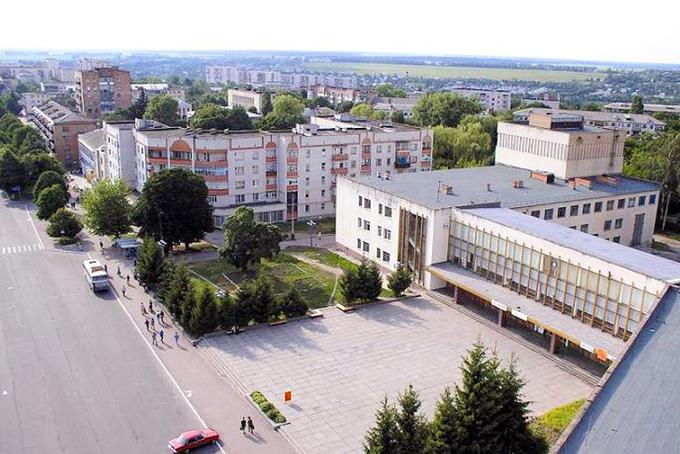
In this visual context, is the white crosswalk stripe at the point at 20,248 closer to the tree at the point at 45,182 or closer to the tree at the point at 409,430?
the tree at the point at 45,182

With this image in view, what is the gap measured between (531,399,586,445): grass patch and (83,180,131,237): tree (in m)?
47.5

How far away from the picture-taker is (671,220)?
79.7 metres

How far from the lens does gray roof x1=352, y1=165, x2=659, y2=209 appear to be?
5575 cm

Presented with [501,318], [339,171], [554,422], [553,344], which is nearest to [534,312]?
[553,344]

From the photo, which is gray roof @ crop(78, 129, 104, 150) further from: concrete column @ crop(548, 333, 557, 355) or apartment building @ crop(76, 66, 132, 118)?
concrete column @ crop(548, 333, 557, 355)

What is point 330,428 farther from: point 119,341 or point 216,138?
point 216,138

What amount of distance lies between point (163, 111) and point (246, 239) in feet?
291

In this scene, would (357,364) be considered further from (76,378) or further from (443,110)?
(443,110)

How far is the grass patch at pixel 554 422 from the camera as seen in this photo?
3180 centimetres

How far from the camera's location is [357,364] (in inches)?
1606

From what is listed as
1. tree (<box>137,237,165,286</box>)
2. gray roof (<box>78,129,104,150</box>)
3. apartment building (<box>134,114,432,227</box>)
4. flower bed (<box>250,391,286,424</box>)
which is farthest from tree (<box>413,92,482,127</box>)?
flower bed (<box>250,391,286,424</box>)

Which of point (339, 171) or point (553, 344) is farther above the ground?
point (339, 171)

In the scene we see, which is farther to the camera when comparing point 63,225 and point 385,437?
point 63,225

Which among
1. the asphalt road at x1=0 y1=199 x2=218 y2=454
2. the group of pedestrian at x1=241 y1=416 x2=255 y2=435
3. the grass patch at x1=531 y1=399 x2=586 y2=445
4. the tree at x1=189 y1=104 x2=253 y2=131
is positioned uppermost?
the tree at x1=189 y1=104 x2=253 y2=131
